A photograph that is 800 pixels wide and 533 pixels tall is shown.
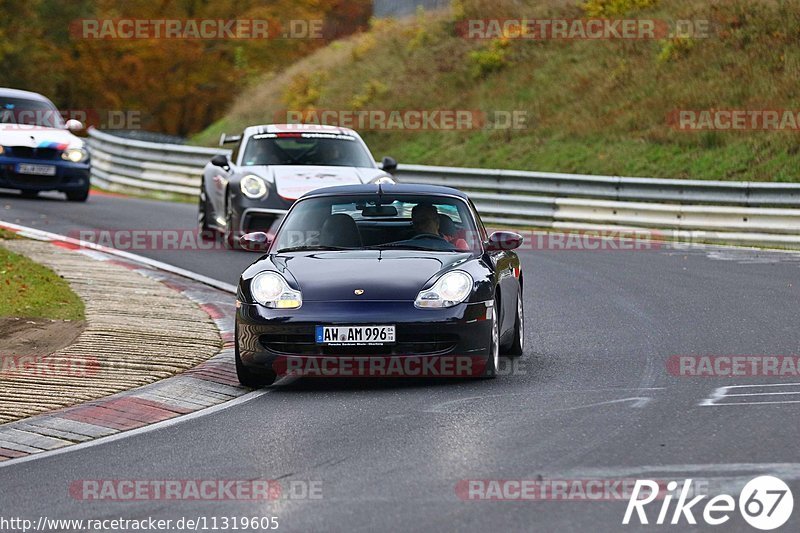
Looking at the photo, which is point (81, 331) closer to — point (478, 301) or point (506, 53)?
point (478, 301)

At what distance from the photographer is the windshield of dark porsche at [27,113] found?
2523 centimetres

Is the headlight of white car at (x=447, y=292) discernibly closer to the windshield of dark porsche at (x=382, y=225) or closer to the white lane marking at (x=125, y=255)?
the windshield of dark porsche at (x=382, y=225)

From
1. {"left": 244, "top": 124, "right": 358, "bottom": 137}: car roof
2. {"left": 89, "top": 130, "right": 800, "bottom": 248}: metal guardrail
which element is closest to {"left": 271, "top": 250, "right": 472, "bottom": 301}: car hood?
{"left": 244, "top": 124, "right": 358, "bottom": 137}: car roof

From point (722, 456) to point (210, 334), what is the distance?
573cm

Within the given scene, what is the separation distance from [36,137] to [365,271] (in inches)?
631

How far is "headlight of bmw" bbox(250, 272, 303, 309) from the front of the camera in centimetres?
975

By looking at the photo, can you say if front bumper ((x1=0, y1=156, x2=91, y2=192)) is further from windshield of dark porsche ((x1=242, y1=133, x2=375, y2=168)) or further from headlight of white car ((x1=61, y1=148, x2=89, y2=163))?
windshield of dark porsche ((x1=242, y1=133, x2=375, y2=168))

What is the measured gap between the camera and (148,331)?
1193 centimetres

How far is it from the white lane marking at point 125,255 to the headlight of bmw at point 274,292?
504 centimetres

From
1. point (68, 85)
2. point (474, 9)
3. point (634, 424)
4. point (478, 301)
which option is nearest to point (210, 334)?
point (478, 301)

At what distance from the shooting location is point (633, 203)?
2273 centimetres

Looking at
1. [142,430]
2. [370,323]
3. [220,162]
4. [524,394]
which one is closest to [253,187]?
[220,162]

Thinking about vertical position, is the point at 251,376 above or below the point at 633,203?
below

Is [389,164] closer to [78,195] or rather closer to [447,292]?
[78,195]
